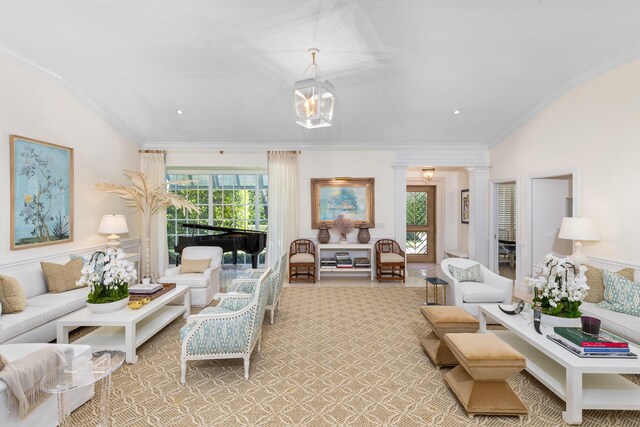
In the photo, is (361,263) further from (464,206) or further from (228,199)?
(464,206)

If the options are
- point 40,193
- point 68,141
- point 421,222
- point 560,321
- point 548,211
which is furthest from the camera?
point 421,222

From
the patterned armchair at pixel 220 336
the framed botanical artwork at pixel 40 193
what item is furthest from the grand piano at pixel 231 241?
the patterned armchair at pixel 220 336

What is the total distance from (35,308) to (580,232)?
22.8 ft

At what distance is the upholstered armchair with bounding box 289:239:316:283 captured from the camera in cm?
673

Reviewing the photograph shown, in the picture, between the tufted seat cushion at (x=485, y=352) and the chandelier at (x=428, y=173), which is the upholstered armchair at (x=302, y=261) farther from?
the tufted seat cushion at (x=485, y=352)

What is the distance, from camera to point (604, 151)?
14.5 feet

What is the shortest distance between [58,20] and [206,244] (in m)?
4.00

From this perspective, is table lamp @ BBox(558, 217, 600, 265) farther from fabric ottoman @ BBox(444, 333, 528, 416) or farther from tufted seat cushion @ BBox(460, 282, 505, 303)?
fabric ottoman @ BBox(444, 333, 528, 416)

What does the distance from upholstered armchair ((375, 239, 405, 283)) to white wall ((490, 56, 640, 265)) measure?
3.07 m

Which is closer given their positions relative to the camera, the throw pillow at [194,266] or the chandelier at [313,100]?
the chandelier at [313,100]

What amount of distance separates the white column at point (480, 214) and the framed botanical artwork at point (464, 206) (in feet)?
4.25

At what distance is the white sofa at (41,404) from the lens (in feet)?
6.76

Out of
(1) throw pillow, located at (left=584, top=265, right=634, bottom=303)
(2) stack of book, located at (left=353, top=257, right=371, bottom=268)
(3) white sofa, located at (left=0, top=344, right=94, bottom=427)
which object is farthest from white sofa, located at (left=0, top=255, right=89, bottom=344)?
(1) throw pillow, located at (left=584, top=265, right=634, bottom=303)

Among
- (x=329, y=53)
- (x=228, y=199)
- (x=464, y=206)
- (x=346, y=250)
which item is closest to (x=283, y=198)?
(x=228, y=199)
